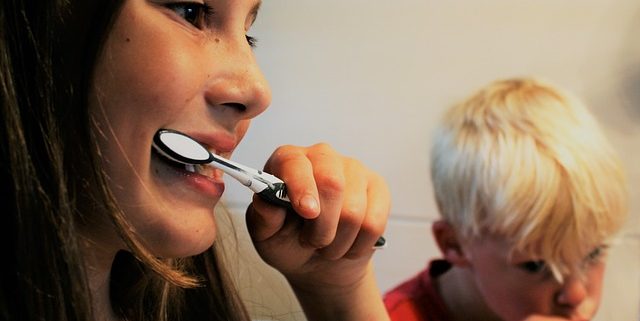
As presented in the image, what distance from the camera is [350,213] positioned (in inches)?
19.6

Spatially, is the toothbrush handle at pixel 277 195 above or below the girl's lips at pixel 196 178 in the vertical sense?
below

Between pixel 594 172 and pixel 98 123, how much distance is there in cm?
63

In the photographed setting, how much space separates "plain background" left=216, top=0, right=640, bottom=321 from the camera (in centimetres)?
94

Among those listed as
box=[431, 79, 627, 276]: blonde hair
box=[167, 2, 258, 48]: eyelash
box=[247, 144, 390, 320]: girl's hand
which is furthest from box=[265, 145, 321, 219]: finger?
box=[431, 79, 627, 276]: blonde hair

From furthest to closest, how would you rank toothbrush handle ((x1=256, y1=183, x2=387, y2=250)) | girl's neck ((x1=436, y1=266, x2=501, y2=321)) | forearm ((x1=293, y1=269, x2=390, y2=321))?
1. girl's neck ((x1=436, y1=266, x2=501, y2=321))
2. forearm ((x1=293, y1=269, x2=390, y2=321))
3. toothbrush handle ((x1=256, y1=183, x2=387, y2=250))

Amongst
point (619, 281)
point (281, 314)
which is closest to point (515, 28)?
point (619, 281)

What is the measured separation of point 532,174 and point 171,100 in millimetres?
536

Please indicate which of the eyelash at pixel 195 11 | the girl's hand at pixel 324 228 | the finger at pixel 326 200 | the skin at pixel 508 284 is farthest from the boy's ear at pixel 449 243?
the eyelash at pixel 195 11

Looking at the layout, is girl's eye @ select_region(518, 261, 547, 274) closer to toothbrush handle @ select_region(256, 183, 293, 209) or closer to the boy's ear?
the boy's ear

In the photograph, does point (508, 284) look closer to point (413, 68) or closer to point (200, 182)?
point (413, 68)

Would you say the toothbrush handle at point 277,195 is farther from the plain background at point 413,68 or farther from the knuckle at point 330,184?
the plain background at point 413,68

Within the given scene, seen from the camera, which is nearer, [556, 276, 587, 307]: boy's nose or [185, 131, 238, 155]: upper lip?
[185, 131, 238, 155]: upper lip

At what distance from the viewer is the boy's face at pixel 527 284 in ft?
2.48

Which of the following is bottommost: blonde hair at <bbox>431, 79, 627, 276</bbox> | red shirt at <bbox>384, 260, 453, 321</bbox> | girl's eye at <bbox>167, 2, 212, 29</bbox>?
red shirt at <bbox>384, 260, 453, 321</bbox>
